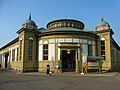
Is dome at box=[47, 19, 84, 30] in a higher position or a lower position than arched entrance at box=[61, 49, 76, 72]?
higher

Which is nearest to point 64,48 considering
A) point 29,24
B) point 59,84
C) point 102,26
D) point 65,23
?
point 29,24

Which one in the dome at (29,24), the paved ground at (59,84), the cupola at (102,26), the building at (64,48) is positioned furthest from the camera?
the cupola at (102,26)

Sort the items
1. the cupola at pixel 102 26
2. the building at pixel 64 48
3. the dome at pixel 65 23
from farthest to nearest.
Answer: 1. the dome at pixel 65 23
2. the cupola at pixel 102 26
3. the building at pixel 64 48

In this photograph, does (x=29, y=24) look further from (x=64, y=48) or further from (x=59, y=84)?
(x=59, y=84)

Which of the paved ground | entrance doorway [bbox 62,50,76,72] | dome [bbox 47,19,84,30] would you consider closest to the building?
entrance doorway [bbox 62,50,76,72]

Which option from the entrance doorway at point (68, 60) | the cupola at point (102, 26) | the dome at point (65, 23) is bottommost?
the entrance doorway at point (68, 60)

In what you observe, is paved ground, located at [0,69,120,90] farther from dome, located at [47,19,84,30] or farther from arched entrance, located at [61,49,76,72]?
dome, located at [47,19,84,30]

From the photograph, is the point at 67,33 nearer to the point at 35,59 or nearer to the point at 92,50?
the point at 92,50

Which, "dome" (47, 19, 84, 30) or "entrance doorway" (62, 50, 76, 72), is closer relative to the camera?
"entrance doorway" (62, 50, 76, 72)

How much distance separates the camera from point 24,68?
22.3m

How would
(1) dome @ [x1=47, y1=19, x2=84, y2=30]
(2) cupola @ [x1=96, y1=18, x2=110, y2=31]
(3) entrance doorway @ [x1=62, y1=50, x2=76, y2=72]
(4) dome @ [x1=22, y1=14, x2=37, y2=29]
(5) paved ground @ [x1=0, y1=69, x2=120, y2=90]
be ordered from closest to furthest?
(5) paved ground @ [x1=0, y1=69, x2=120, y2=90] → (4) dome @ [x1=22, y1=14, x2=37, y2=29] → (3) entrance doorway @ [x1=62, y1=50, x2=76, y2=72] → (2) cupola @ [x1=96, y1=18, x2=110, y2=31] → (1) dome @ [x1=47, y1=19, x2=84, y2=30]

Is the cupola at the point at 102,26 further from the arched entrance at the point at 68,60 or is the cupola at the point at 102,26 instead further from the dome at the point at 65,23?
the arched entrance at the point at 68,60

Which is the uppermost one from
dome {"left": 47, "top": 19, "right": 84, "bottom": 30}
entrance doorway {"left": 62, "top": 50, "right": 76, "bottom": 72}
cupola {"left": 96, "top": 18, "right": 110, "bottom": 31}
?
dome {"left": 47, "top": 19, "right": 84, "bottom": 30}

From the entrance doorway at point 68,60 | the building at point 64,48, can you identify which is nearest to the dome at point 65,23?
the building at point 64,48
